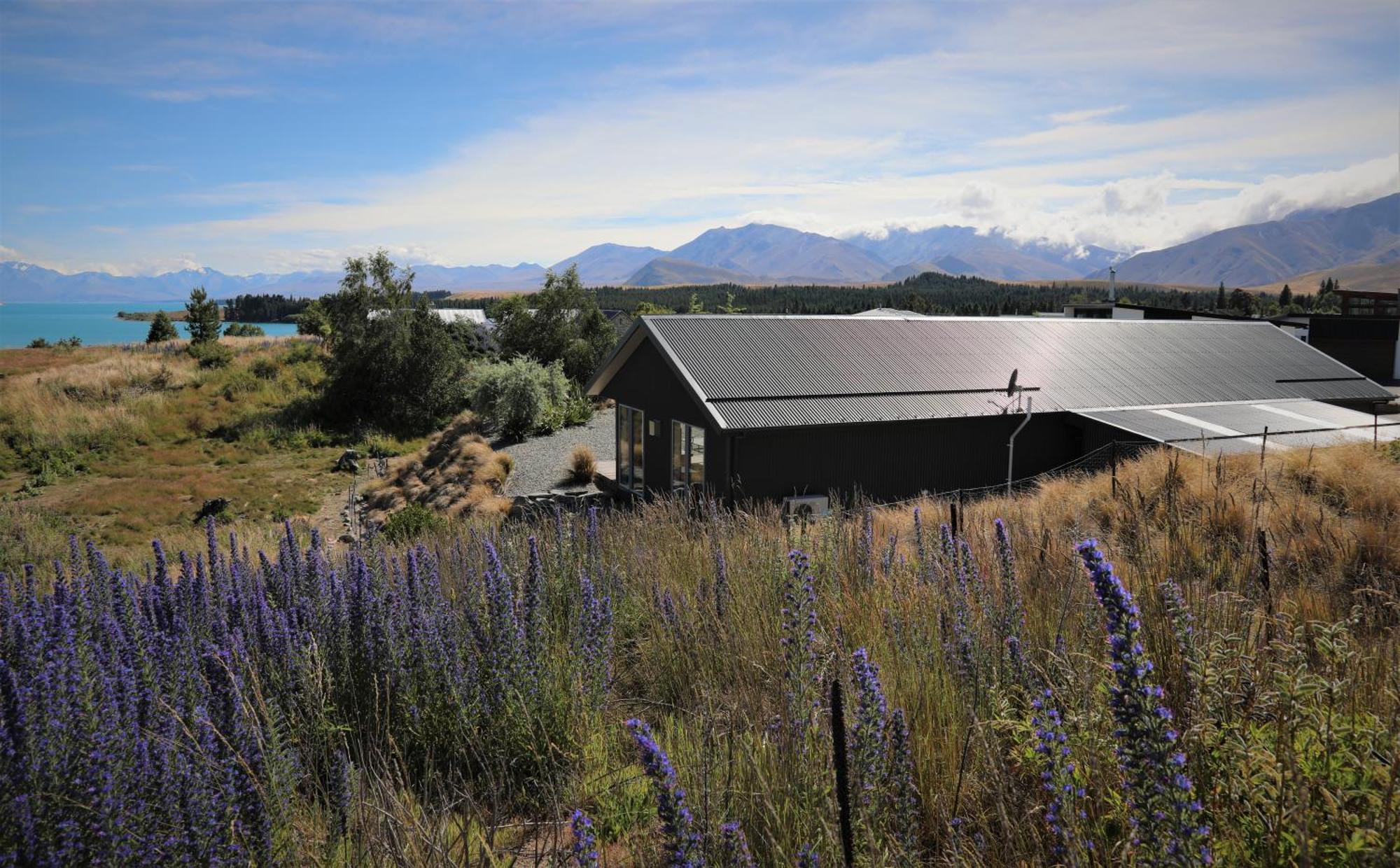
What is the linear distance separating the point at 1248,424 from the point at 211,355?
1735 inches

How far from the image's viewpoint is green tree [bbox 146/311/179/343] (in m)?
52.8

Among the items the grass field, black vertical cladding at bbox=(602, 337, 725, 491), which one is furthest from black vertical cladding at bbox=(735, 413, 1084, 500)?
the grass field

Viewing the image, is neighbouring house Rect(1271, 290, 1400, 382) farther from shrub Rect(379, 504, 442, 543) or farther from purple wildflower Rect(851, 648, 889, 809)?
purple wildflower Rect(851, 648, 889, 809)

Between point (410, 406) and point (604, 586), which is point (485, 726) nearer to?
point (604, 586)

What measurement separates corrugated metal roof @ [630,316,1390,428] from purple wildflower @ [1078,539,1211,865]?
44.0 feet

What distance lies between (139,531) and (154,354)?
28240 mm

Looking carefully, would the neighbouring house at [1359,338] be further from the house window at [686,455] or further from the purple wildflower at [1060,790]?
the purple wildflower at [1060,790]

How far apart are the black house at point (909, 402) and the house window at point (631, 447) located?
0.18 feet

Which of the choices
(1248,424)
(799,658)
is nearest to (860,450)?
(1248,424)

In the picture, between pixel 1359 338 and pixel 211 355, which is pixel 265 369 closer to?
pixel 211 355

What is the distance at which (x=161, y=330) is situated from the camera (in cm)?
5338

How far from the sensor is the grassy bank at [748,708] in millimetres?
A: 1954

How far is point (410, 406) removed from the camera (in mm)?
33031

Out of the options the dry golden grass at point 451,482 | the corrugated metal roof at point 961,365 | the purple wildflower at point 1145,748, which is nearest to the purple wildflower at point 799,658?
the purple wildflower at point 1145,748
